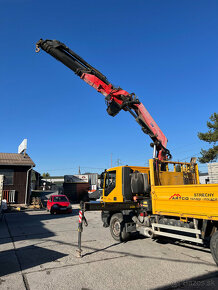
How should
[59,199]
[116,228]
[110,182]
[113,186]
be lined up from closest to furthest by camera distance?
[116,228] → [113,186] → [110,182] → [59,199]

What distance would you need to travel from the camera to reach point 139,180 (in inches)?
314

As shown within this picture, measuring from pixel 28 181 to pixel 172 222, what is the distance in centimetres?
1957

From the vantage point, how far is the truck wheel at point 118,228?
24.8 feet

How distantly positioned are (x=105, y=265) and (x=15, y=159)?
68.5 ft

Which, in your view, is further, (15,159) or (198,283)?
(15,159)

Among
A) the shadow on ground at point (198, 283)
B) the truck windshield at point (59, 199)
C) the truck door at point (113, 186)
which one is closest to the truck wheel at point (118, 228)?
the truck door at point (113, 186)

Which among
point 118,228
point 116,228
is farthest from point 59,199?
point 118,228

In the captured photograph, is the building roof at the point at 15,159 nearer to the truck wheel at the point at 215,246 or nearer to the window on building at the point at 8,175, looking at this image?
the window on building at the point at 8,175

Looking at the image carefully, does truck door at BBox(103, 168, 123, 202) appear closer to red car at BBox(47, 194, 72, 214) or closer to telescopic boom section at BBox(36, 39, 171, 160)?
telescopic boom section at BBox(36, 39, 171, 160)

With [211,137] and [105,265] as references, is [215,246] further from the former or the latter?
[211,137]

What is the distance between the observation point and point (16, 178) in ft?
72.6

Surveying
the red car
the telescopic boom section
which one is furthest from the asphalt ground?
the red car

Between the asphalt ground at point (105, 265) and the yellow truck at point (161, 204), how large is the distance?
1.68 feet

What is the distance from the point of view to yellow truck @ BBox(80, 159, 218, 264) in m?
5.38
